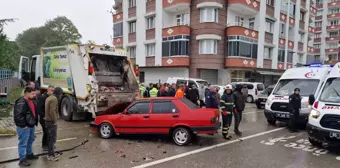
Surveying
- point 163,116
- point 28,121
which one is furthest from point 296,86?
point 28,121

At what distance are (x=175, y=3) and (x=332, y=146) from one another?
70.2ft

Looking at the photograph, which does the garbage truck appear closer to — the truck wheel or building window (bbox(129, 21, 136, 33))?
the truck wheel

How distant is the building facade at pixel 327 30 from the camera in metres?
57.8

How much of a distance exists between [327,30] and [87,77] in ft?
206

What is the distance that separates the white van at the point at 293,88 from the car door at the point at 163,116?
4.96 metres

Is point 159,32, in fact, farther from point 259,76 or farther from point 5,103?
point 5,103

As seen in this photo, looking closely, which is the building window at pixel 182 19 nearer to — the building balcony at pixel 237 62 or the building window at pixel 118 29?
the building balcony at pixel 237 62

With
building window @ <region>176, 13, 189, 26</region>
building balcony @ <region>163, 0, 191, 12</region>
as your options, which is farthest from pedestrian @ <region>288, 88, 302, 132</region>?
building window @ <region>176, 13, 189, 26</region>

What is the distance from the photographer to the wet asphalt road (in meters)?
5.89

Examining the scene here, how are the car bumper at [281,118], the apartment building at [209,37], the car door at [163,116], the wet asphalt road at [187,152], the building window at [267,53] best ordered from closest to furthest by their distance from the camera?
the wet asphalt road at [187,152]
the car door at [163,116]
the car bumper at [281,118]
the apartment building at [209,37]
the building window at [267,53]

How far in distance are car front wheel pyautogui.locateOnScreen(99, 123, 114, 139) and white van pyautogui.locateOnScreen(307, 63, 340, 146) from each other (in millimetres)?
5590

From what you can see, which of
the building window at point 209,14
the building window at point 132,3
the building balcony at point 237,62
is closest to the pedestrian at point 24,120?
the building window at point 209,14

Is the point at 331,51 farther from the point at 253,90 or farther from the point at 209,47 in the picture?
the point at 253,90

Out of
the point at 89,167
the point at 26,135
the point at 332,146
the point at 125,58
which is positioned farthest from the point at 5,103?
the point at 332,146
